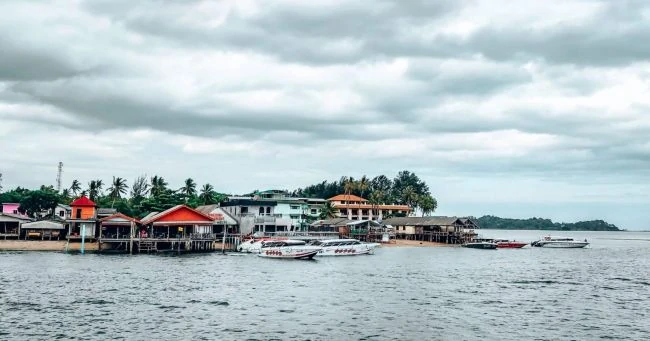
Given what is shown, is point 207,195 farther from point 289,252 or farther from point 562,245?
point 562,245

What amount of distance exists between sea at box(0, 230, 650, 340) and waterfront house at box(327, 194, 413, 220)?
100256 mm

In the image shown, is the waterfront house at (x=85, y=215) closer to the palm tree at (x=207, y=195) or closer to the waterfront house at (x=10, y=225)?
the waterfront house at (x=10, y=225)

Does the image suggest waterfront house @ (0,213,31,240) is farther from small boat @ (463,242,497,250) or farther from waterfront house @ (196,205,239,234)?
small boat @ (463,242,497,250)

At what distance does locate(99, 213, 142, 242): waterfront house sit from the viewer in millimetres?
101812

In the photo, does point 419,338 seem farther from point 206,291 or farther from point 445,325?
point 206,291

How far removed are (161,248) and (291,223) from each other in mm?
36445

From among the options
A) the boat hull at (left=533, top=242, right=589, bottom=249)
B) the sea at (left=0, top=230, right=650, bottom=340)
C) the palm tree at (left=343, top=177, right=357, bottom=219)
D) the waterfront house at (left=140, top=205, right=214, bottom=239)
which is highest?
the palm tree at (left=343, top=177, right=357, bottom=219)

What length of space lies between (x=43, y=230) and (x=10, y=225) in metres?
10.3

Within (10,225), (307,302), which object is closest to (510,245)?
(307,302)

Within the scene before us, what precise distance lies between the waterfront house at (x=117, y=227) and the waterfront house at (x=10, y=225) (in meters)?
14.2

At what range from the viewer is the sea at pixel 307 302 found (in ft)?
126

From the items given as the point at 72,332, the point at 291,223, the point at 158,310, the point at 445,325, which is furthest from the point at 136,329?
the point at 291,223

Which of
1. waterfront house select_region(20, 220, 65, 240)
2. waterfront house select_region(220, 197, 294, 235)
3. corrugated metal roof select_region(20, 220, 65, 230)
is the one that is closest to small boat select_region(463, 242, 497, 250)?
waterfront house select_region(220, 197, 294, 235)

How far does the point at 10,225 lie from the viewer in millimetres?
110000
